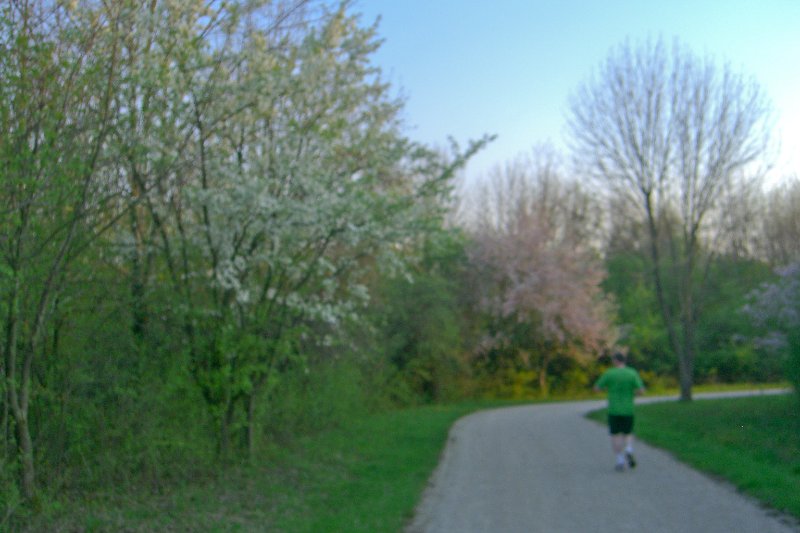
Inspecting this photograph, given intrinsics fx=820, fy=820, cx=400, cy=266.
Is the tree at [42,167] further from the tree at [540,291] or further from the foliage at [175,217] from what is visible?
the tree at [540,291]

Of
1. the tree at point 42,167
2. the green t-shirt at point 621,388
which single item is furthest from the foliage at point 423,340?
the tree at point 42,167

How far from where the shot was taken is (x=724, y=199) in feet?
78.7

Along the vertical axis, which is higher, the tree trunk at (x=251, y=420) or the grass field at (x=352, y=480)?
the tree trunk at (x=251, y=420)

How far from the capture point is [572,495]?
987 centimetres

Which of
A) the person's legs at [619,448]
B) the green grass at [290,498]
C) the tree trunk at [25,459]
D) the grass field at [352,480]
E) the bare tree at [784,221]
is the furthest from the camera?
the bare tree at [784,221]

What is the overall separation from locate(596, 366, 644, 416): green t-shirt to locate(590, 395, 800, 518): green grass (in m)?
Result: 1.35

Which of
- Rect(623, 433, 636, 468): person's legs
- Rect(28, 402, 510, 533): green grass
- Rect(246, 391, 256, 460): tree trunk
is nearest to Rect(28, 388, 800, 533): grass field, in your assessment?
Rect(28, 402, 510, 533): green grass

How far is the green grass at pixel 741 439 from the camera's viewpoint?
384 inches

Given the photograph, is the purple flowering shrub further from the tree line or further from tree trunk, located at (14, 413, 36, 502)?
tree trunk, located at (14, 413, 36, 502)

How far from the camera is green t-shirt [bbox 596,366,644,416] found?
38.9 ft

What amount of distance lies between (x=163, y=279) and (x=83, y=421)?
2.33 m

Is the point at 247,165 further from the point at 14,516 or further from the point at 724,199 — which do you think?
the point at 724,199

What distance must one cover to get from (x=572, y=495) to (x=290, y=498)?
11.2 ft

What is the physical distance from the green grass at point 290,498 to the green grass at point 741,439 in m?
3.99
